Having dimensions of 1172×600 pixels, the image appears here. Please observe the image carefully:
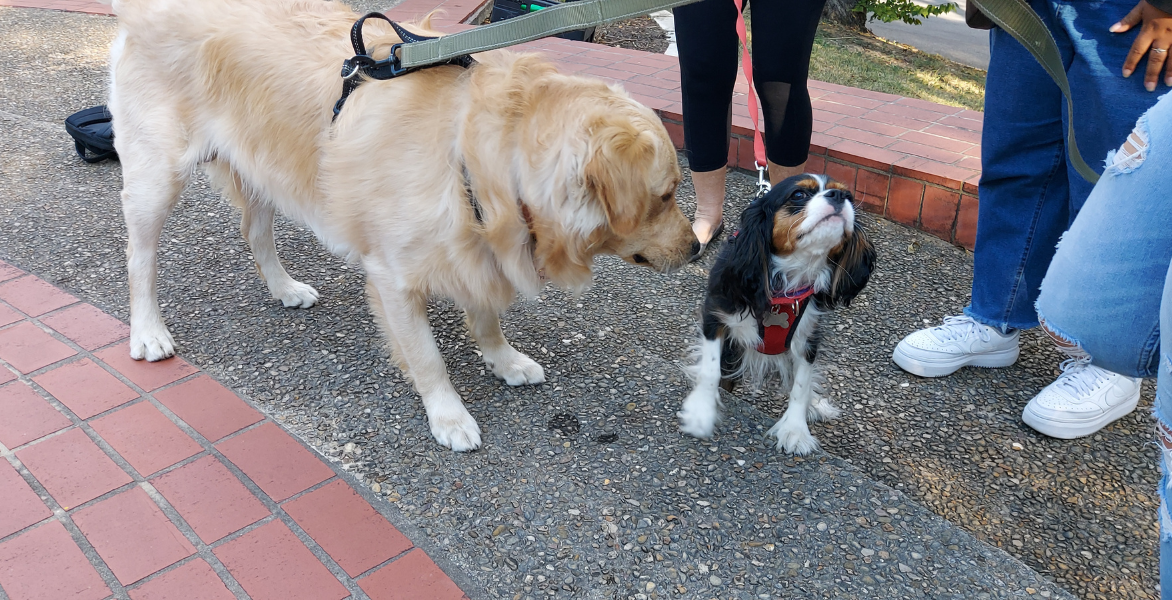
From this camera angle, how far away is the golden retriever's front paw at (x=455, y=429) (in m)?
2.49

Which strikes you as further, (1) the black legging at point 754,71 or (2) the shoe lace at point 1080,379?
(1) the black legging at point 754,71

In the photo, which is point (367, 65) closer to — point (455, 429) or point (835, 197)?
A: point (455, 429)

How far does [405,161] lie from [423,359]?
2.18 ft

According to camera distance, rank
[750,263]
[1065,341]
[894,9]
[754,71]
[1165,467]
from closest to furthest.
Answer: [1165,467], [1065,341], [750,263], [754,71], [894,9]

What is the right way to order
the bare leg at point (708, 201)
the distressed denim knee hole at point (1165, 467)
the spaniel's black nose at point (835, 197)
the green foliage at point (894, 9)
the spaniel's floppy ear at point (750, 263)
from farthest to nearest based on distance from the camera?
the green foliage at point (894, 9) < the bare leg at point (708, 201) < the spaniel's floppy ear at point (750, 263) < the spaniel's black nose at point (835, 197) < the distressed denim knee hole at point (1165, 467)

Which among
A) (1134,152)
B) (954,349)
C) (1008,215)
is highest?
(1134,152)

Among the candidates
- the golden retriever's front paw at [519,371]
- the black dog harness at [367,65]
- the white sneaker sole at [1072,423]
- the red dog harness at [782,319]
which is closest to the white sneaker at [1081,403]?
the white sneaker sole at [1072,423]

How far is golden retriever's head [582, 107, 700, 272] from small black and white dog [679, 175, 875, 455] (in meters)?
0.18

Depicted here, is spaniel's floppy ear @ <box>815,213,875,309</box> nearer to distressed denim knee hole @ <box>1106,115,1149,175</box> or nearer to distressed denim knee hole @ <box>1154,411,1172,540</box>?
distressed denim knee hole @ <box>1106,115,1149,175</box>

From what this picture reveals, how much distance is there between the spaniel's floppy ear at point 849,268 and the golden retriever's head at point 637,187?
0.42 m

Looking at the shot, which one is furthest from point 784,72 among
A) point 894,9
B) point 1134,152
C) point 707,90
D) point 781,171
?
point 894,9

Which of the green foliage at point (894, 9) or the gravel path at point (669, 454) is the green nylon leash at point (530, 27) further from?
the green foliage at point (894, 9)

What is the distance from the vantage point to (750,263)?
2162 millimetres

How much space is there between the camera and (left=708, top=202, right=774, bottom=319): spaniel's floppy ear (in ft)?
7.09
